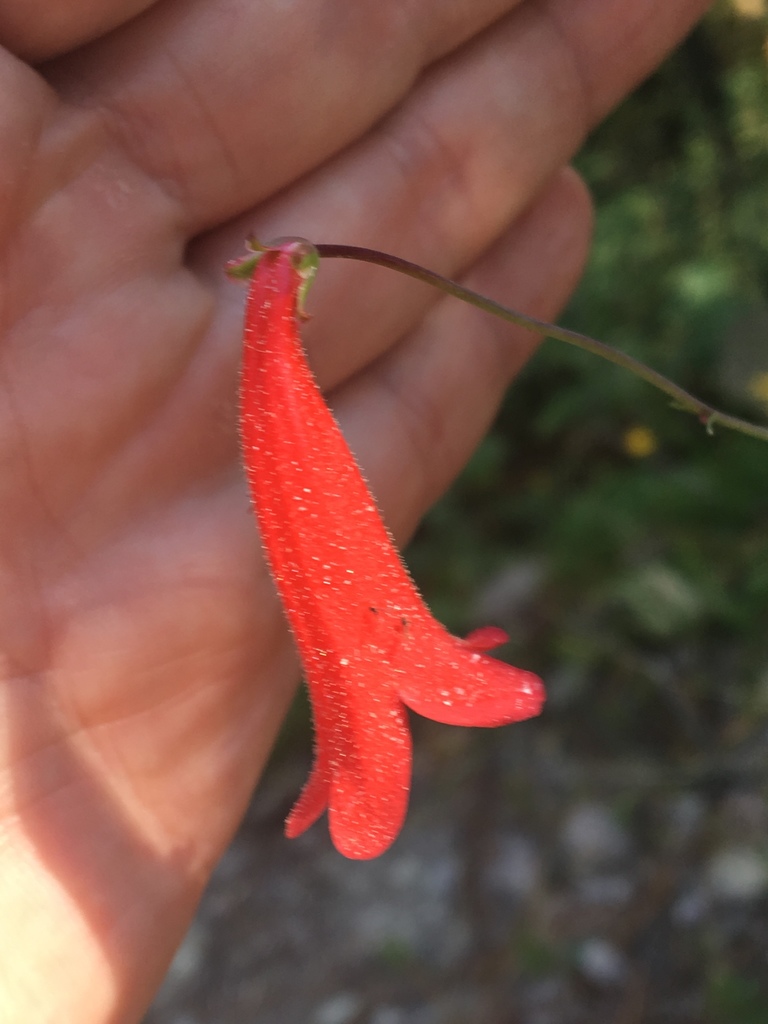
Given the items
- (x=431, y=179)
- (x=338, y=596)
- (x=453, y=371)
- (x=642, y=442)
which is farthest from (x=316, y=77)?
(x=642, y=442)

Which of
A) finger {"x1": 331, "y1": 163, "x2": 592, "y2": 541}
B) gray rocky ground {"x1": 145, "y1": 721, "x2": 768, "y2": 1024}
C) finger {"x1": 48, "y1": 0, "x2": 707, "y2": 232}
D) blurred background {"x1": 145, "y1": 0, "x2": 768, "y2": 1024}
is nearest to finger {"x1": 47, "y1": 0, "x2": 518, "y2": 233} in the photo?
finger {"x1": 48, "y1": 0, "x2": 707, "y2": 232}

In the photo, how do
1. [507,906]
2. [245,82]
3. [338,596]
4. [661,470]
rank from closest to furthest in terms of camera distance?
[338,596] → [245,82] → [507,906] → [661,470]

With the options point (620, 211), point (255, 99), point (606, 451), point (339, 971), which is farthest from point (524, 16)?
point (339, 971)

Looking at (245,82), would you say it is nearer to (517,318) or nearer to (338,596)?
(517,318)

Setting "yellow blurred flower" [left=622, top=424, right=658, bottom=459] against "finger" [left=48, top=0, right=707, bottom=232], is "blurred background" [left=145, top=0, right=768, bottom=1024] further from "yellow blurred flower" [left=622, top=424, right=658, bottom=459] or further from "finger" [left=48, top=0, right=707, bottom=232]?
"finger" [left=48, top=0, right=707, bottom=232]

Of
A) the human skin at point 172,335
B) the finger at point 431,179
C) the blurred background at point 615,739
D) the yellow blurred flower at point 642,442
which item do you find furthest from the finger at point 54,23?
the yellow blurred flower at point 642,442

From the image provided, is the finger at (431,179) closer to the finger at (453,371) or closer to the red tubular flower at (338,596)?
the finger at (453,371)

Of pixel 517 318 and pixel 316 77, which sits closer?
pixel 517 318
